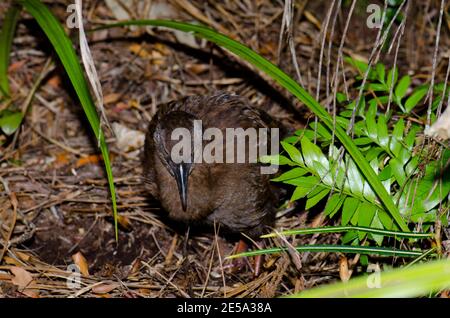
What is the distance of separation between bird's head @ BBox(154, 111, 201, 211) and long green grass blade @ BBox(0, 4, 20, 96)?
1539mm

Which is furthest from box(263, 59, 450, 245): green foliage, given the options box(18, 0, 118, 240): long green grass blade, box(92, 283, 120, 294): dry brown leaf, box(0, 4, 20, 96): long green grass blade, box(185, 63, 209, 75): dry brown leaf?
box(0, 4, 20, 96): long green grass blade

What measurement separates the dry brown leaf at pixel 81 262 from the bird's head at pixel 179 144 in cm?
79

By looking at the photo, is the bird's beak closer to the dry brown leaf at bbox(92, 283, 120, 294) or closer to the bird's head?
the bird's head

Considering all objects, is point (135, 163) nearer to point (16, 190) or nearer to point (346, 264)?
point (16, 190)

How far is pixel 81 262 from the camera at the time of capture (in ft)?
12.8

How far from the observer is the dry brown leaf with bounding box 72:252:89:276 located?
3.84 metres

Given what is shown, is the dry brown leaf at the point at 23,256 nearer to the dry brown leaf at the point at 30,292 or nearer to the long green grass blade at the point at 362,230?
the dry brown leaf at the point at 30,292

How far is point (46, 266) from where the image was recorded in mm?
3758

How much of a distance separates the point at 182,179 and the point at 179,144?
0.66 ft

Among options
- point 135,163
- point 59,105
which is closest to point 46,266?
point 135,163

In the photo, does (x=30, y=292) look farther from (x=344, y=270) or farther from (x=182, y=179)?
(x=344, y=270)

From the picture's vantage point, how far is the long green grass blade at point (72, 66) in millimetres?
3334

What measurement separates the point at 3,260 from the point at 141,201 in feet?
3.33

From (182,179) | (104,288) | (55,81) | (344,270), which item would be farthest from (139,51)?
(344,270)
